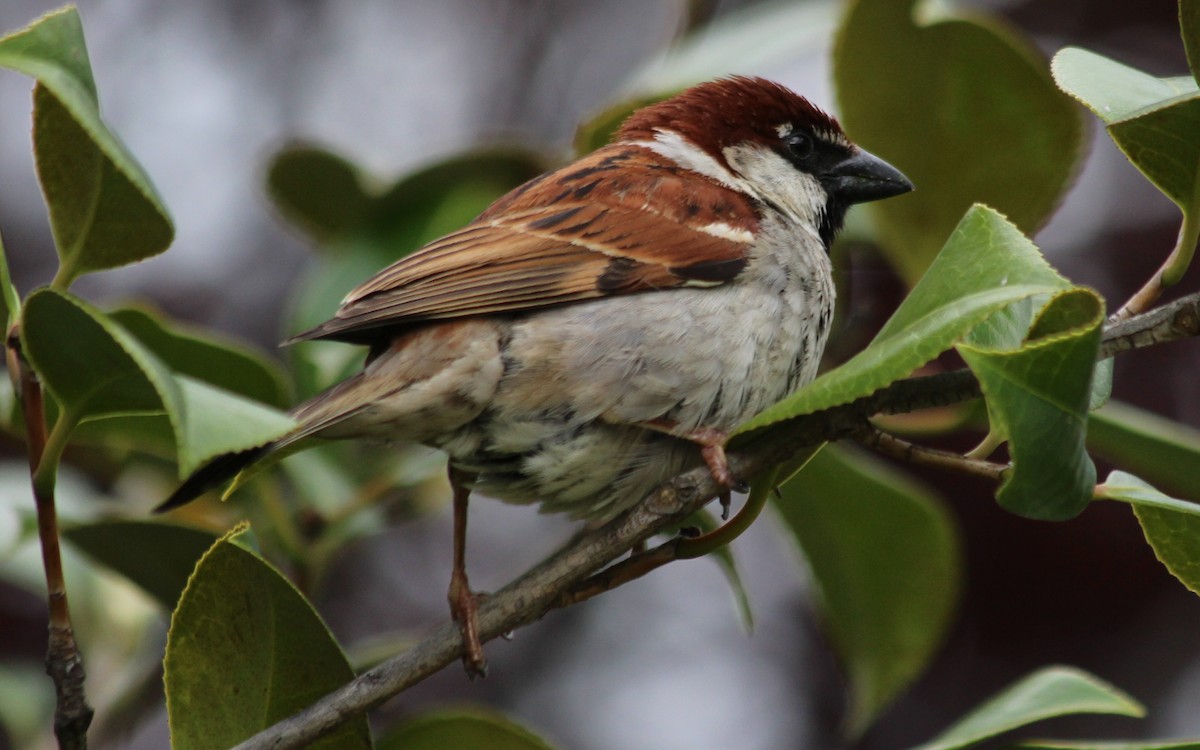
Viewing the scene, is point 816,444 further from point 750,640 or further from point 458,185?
point 750,640

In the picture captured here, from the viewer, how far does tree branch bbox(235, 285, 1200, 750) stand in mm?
1730

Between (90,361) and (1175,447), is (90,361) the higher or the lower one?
the higher one

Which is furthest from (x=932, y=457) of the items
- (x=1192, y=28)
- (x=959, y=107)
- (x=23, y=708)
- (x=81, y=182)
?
(x=23, y=708)

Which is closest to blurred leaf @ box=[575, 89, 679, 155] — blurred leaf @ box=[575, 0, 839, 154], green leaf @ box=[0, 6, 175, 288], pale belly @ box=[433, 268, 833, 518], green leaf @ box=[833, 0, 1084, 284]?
blurred leaf @ box=[575, 0, 839, 154]

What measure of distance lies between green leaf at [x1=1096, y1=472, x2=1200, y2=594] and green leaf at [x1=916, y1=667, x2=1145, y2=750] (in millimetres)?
240

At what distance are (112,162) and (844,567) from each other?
181 centimetres

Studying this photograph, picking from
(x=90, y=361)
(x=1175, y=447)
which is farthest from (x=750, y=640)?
(x=90, y=361)

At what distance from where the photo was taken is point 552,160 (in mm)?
3414

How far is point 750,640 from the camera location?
554 cm

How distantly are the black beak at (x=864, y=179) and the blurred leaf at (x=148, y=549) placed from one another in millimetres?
1713

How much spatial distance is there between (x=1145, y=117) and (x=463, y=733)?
4.78 feet

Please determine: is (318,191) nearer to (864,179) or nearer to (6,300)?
(864,179)

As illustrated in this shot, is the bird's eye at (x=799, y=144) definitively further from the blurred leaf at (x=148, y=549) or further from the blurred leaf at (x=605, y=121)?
the blurred leaf at (x=148, y=549)

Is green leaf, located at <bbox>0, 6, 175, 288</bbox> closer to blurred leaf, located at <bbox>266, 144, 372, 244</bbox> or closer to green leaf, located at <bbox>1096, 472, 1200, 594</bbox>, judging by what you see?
blurred leaf, located at <bbox>266, 144, 372, 244</bbox>
